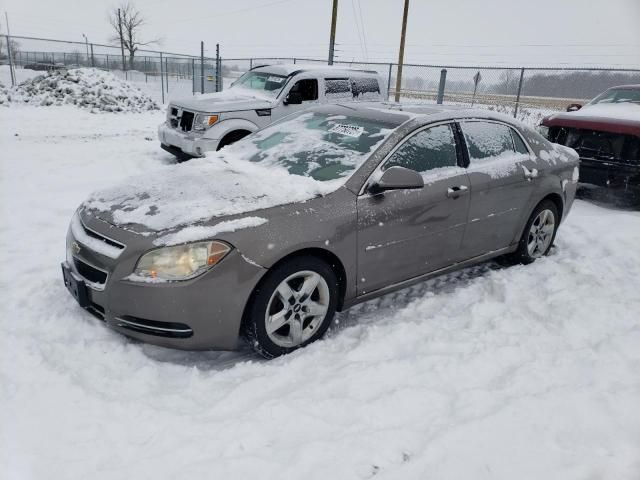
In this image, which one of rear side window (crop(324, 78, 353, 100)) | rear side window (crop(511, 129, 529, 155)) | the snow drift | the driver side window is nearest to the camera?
rear side window (crop(511, 129, 529, 155))

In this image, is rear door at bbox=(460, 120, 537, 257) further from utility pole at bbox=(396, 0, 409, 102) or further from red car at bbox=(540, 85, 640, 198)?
utility pole at bbox=(396, 0, 409, 102)

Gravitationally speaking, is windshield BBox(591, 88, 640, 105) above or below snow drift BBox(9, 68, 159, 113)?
above

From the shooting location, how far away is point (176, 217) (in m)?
3.02

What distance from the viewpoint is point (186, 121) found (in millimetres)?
8367

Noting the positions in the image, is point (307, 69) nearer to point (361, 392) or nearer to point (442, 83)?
point (442, 83)

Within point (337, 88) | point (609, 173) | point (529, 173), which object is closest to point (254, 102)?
point (337, 88)

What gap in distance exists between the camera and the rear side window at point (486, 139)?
4.18 metres

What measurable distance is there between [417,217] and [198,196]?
1586 mm

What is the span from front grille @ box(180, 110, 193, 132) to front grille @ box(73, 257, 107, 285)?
545cm

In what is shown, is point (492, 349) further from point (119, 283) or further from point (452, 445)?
point (119, 283)

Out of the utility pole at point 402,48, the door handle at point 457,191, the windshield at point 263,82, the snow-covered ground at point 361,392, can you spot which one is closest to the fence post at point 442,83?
the utility pole at point 402,48

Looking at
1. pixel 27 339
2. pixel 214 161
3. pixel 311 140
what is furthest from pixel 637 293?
pixel 27 339

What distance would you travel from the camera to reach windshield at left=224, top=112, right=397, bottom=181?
3.61 metres

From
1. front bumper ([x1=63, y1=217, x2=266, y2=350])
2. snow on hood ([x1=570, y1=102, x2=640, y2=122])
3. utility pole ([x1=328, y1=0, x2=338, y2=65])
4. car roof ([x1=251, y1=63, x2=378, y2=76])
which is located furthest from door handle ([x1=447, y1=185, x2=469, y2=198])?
utility pole ([x1=328, y1=0, x2=338, y2=65])
